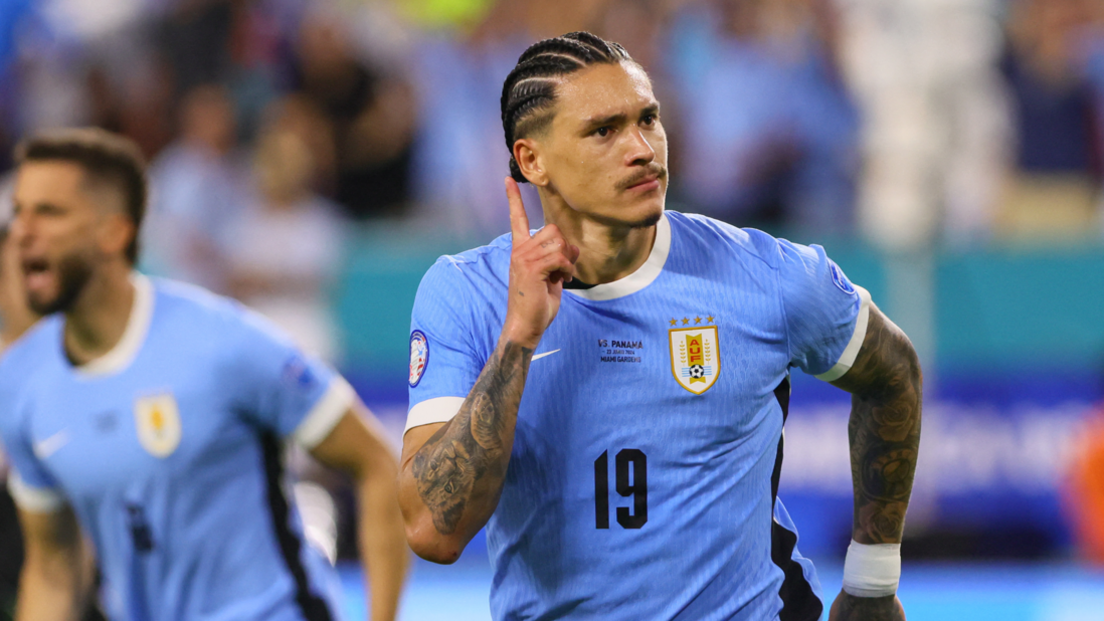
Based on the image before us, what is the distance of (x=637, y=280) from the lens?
3395 millimetres

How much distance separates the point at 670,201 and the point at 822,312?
6.65 m

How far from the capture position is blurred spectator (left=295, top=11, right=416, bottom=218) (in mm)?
10984

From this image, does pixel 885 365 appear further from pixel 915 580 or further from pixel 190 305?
pixel 915 580

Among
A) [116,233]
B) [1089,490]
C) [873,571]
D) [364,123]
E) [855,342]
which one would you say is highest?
[116,233]

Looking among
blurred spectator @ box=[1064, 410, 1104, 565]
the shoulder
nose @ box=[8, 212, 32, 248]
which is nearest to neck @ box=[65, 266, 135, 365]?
nose @ box=[8, 212, 32, 248]

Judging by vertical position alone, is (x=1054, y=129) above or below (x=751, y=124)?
below

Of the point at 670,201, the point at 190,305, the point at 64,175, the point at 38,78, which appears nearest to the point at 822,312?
the point at 190,305

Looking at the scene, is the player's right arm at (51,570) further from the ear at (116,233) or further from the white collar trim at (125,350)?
the ear at (116,233)

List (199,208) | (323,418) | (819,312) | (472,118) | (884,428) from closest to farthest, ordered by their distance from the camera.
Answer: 1. (819,312)
2. (884,428)
3. (323,418)
4. (199,208)
5. (472,118)

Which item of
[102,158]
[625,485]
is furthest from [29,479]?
[625,485]

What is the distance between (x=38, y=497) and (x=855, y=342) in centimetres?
276

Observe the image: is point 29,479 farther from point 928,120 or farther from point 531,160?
point 928,120

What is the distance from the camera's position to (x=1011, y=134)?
10.4 metres

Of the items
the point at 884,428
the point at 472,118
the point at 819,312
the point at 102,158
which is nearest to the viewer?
the point at 819,312
